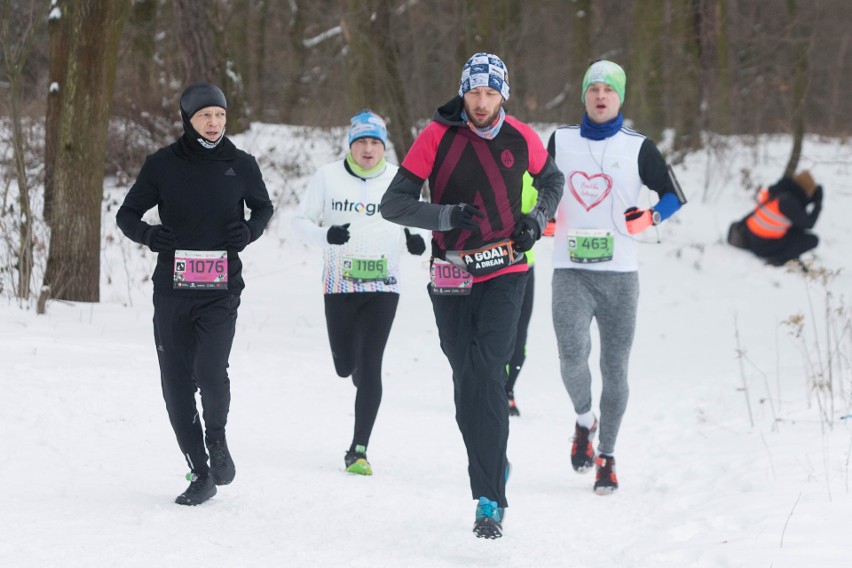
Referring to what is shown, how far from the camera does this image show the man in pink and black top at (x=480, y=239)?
14.6ft

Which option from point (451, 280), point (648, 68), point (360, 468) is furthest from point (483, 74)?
point (648, 68)

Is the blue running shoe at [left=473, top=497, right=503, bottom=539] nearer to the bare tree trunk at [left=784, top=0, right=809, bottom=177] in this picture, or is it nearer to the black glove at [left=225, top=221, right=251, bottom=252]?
the black glove at [left=225, top=221, right=251, bottom=252]

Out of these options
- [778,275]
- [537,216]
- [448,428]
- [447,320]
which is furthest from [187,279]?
[778,275]

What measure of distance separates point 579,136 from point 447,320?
4.75 ft

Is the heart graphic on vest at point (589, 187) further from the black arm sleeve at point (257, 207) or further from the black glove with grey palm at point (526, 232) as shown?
the black arm sleeve at point (257, 207)

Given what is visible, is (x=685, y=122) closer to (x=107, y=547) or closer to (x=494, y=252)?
(x=494, y=252)

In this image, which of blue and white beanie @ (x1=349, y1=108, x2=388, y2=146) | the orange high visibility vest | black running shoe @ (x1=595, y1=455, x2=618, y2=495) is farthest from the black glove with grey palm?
the orange high visibility vest

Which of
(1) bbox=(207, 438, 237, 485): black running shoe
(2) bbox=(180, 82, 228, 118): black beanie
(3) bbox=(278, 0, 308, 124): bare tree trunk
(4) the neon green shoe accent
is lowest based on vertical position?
(4) the neon green shoe accent

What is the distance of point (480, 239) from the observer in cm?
450

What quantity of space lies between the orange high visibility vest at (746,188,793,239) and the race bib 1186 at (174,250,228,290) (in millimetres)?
9950

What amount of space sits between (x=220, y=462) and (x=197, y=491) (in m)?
0.16

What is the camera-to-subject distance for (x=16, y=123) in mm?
8961

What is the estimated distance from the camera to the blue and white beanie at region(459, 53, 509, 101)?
14.6 ft

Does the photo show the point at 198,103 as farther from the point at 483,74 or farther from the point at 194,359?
the point at 483,74
